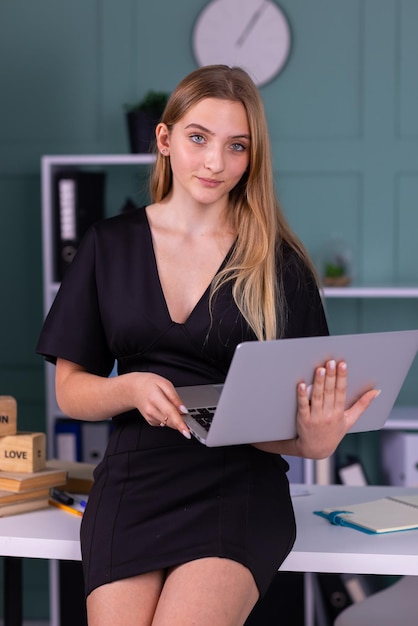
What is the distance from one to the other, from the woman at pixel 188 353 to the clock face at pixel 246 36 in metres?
1.68

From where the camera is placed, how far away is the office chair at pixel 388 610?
2.06 metres

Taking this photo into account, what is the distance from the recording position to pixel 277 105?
11.7ft

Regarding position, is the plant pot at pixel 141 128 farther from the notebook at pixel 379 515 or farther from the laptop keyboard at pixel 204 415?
the laptop keyboard at pixel 204 415

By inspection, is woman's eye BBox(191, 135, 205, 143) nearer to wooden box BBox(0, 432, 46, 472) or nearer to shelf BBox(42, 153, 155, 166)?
wooden box BBox(0, 432, 46, 472)

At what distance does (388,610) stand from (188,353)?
2.61ft

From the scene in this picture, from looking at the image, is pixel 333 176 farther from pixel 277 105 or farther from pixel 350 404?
pixel 350 404

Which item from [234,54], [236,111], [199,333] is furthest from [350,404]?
[234,54]

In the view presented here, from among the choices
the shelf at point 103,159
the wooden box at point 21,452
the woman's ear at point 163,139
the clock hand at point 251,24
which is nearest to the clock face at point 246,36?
the clock hand at point 251,24

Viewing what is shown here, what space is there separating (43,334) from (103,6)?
210 cm

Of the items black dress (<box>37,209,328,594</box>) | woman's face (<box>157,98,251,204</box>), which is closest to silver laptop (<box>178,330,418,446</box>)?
black dress (<box>37,209,328,594</box>)

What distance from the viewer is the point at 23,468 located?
2031mm

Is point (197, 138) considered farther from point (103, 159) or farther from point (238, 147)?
point (103, 159)

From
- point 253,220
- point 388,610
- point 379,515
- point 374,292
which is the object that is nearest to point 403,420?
point 374,292

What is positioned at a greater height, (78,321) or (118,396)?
(78,321)
